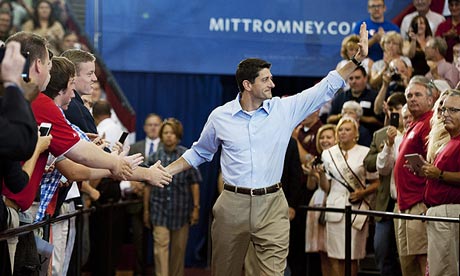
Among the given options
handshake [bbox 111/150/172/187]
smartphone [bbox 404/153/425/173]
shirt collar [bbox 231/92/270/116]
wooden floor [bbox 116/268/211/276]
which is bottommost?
wooden floor [bbox 116/268/211/276]

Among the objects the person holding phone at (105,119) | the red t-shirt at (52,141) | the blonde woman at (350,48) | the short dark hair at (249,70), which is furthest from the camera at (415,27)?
the red t-shirt at (52,141)

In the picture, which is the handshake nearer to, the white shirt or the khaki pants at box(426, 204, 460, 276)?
the khaki pants at box(426, 204, 460, 276)

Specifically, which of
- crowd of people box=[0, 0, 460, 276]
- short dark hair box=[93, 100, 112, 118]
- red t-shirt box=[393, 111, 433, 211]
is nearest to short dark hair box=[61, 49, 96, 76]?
crowd of people box=[0, 0, 460, 276]

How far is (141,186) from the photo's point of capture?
35.9 feet

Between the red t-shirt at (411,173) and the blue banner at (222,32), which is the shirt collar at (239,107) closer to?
the red t-shirt at (411,173)

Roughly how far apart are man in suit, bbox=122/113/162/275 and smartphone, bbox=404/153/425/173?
14.5ft

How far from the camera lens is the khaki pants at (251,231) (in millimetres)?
6449

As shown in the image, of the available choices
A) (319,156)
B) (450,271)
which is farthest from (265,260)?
(319,156)

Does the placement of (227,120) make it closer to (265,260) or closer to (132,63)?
(265,260)

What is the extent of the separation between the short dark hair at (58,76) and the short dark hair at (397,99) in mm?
3647

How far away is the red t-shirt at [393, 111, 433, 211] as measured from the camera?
291 inches

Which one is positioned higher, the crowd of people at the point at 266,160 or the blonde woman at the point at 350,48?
the blonde woman at the point at 350,48

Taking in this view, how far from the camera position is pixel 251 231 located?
21.3 ft

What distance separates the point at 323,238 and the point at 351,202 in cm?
49
